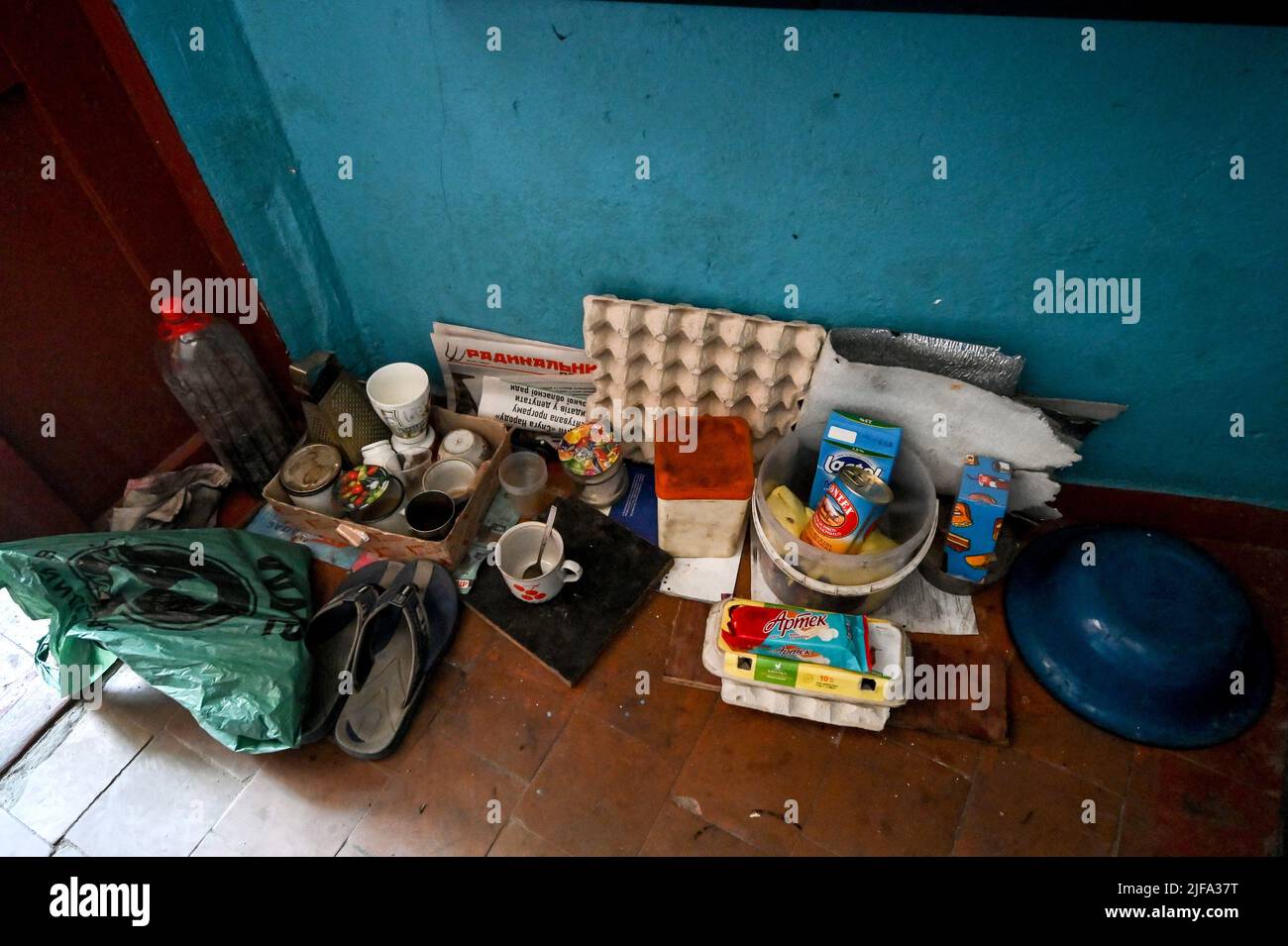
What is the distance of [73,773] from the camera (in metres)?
1.50

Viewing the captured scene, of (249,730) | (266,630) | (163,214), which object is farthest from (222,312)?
(249,730)

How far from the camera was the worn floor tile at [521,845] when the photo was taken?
1378 millimetres

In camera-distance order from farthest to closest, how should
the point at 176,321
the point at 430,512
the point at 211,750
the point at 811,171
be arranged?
the point at 430,512, the point at 176,321, the point at 211,750, the point at 811,171

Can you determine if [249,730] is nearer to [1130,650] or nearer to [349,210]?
[349,210]

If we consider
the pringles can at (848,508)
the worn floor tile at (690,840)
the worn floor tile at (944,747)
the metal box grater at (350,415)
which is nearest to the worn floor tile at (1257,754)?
the worn floor tile at (944,747)

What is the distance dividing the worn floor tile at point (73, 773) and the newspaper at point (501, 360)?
3.49 ft

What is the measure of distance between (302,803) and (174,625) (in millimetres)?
433

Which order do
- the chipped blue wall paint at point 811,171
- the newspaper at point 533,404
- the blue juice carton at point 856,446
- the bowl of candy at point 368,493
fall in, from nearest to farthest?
the chipped blue wall paint at point 811,171
the blue juice carton at point 856,446
the bowl of candy at point 368,493
the newspaper at point 533,404

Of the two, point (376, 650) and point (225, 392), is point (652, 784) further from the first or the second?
point (225, 392)

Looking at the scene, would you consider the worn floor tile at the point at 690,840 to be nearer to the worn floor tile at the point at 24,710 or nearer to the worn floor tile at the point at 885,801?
the worn floor tile at the point at 885,801

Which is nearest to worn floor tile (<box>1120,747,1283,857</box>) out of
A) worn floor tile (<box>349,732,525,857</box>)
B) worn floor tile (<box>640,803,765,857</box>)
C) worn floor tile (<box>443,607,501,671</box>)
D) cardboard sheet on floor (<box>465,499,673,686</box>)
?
worn floor tile (<box>640,803,765,857</box>)

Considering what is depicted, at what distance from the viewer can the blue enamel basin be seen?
137cm

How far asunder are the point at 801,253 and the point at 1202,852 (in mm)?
1332

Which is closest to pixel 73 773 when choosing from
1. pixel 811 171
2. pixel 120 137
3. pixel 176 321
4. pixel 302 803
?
pixel 302 803
